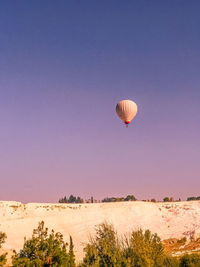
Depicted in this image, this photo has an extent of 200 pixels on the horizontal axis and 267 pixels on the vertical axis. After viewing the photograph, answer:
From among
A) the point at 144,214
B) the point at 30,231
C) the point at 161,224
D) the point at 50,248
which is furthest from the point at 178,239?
the point at 50,248

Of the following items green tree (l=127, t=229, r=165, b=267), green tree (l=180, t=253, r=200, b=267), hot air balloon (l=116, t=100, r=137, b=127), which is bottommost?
green tree (l=180, t=253, r=200, b=267)

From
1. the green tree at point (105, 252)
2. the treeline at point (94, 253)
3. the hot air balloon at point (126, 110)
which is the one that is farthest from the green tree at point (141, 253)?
the hot air balloon at point (126, 110)

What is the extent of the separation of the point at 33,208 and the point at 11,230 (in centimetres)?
1764

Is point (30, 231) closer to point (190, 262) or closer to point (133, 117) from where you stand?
point (133, 117)

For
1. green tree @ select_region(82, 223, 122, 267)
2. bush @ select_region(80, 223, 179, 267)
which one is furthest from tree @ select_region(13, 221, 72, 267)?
bush @ select_region(80, 223, 179, 267)

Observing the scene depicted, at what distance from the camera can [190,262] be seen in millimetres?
27938

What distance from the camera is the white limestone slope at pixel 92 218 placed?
62.2 meters

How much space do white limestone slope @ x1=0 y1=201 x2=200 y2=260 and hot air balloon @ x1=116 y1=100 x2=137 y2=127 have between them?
23102mm

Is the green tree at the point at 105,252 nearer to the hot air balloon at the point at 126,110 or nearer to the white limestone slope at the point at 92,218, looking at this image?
the white limestone slope at the point at 92,218

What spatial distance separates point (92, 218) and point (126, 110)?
31.5 meters

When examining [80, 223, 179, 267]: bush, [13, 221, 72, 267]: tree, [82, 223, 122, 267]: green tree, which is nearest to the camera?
[13, 221, 72, 267]: tree

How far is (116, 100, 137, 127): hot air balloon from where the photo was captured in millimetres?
61562

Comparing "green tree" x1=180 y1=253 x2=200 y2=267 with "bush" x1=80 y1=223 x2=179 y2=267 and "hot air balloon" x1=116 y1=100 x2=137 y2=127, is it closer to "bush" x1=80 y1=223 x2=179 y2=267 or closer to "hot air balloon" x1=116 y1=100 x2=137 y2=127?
"bush" x1=80 y1=223 x2=179 y2=267

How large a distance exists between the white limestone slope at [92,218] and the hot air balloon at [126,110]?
2310cm
